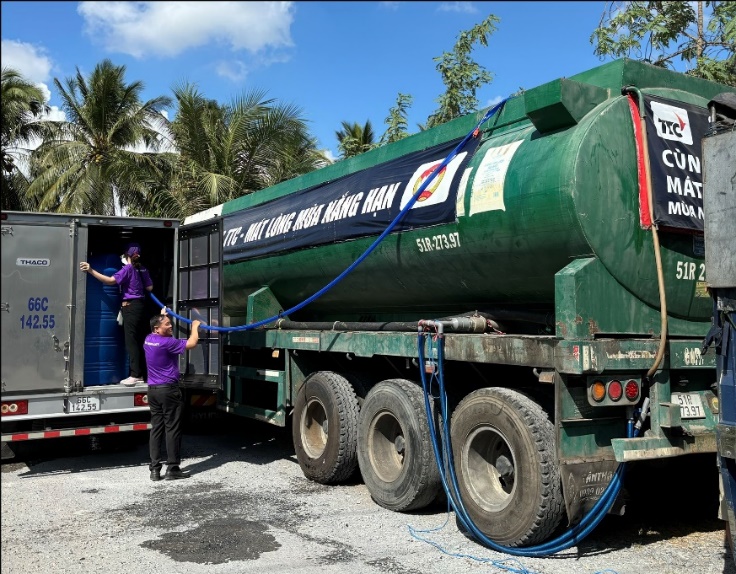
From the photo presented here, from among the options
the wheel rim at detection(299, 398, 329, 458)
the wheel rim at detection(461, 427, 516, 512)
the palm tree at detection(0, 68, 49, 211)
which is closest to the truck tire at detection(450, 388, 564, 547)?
the wheel rim at detection(461, 427, 516, 512)

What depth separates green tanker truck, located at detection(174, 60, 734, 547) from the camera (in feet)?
16.5

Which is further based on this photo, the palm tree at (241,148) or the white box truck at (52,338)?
the palm tree at (241,148)

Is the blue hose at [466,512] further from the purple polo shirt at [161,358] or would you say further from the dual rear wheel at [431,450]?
the purple polo shirt at [161,358]

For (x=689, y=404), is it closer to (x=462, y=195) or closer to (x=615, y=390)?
(x=615, y=390)

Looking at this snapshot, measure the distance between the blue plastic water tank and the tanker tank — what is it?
3.89 m

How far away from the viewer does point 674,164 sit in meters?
5.38

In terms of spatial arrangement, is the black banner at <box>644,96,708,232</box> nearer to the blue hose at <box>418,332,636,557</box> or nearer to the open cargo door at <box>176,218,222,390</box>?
the blue hose at <box>418,332,636,557</box>

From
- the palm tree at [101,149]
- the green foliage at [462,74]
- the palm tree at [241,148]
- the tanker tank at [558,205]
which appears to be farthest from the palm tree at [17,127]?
the tanker tank at [558,205]

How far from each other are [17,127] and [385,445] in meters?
25.7

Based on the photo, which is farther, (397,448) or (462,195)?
(397,448)

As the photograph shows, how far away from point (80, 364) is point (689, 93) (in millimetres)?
6958

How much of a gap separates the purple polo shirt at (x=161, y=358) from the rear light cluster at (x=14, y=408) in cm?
133

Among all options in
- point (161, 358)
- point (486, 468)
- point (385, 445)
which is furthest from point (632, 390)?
point (161, 358)

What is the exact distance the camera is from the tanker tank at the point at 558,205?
514 centimetres
